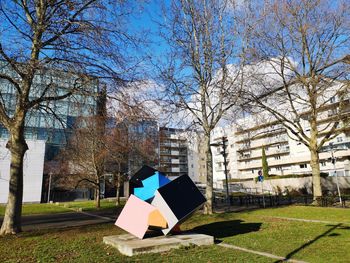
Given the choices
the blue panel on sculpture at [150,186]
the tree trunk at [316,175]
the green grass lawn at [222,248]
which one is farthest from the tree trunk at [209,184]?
the tree trunk at [316,175]

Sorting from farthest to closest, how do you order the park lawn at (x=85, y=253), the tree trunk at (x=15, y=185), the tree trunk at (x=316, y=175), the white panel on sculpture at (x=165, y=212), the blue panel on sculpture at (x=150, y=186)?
the tree trunk at (x=316, y=175) < the tree trunk at (x=15, y=185) < the blue panel on sculpture at (x=150, y=186) < the white panel on sculpture at (x=165, y=212) < the park lawn at (x=85, y=253)

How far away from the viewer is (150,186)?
9094 mm

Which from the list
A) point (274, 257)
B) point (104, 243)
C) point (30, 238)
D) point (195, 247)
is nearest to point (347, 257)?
point (274, 257)

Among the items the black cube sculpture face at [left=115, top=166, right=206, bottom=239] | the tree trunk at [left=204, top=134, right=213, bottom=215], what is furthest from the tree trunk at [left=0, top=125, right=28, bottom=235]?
the tree trunk at [left=204, top=134, right=213, bottom=215]

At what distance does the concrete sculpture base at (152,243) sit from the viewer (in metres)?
6.87

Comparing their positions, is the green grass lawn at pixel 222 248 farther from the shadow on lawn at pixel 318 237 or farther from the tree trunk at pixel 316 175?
the tree trunk at pixel 316 175

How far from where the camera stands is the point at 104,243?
8.34 metres

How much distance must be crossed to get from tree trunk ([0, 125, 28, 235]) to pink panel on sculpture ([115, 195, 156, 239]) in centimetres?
434

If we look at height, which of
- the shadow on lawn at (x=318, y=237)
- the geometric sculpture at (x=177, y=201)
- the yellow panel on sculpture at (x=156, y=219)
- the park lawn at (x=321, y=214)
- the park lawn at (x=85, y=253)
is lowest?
the park lawn at (x=85, y=253)

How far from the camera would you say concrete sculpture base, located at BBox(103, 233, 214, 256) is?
22.5ft

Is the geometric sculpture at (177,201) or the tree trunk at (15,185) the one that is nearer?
the geometric sculpture at (177,201)

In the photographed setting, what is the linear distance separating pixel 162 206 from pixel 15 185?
18.7ft

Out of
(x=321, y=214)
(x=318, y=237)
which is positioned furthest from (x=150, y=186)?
(x=321, y=214)

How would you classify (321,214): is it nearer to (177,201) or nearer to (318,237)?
(318,237)
